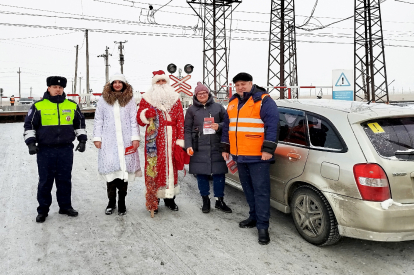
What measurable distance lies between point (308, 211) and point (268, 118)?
1.06 metres

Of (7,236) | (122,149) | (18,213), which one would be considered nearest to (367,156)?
(122,149)

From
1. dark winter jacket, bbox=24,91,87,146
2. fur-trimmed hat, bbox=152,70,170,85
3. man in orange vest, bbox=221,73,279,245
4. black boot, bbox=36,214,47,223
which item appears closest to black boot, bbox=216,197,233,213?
man in orange vest, bbox=221,73,279,245

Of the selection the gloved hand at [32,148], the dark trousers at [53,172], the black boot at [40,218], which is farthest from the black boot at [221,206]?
the gloved hand at [32,148]

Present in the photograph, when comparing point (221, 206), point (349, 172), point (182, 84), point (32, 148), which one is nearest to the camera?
point (349, 172)

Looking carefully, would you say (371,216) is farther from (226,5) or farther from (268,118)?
(226,5)

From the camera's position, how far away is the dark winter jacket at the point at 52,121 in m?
4.02

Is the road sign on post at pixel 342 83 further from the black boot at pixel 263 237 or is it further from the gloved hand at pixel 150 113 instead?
the black boot at pixel 263 237

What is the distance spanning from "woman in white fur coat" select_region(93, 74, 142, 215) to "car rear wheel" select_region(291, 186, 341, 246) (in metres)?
2.16

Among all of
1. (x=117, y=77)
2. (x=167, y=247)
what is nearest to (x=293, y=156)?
(x=167, y=247)

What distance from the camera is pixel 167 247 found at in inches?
133

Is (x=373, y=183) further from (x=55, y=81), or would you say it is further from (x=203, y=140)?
(x=55, y=81)

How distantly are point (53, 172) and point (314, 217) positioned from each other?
3.22 metres

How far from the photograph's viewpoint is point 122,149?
14.0 feet

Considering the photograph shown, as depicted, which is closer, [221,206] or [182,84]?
[221,206]
